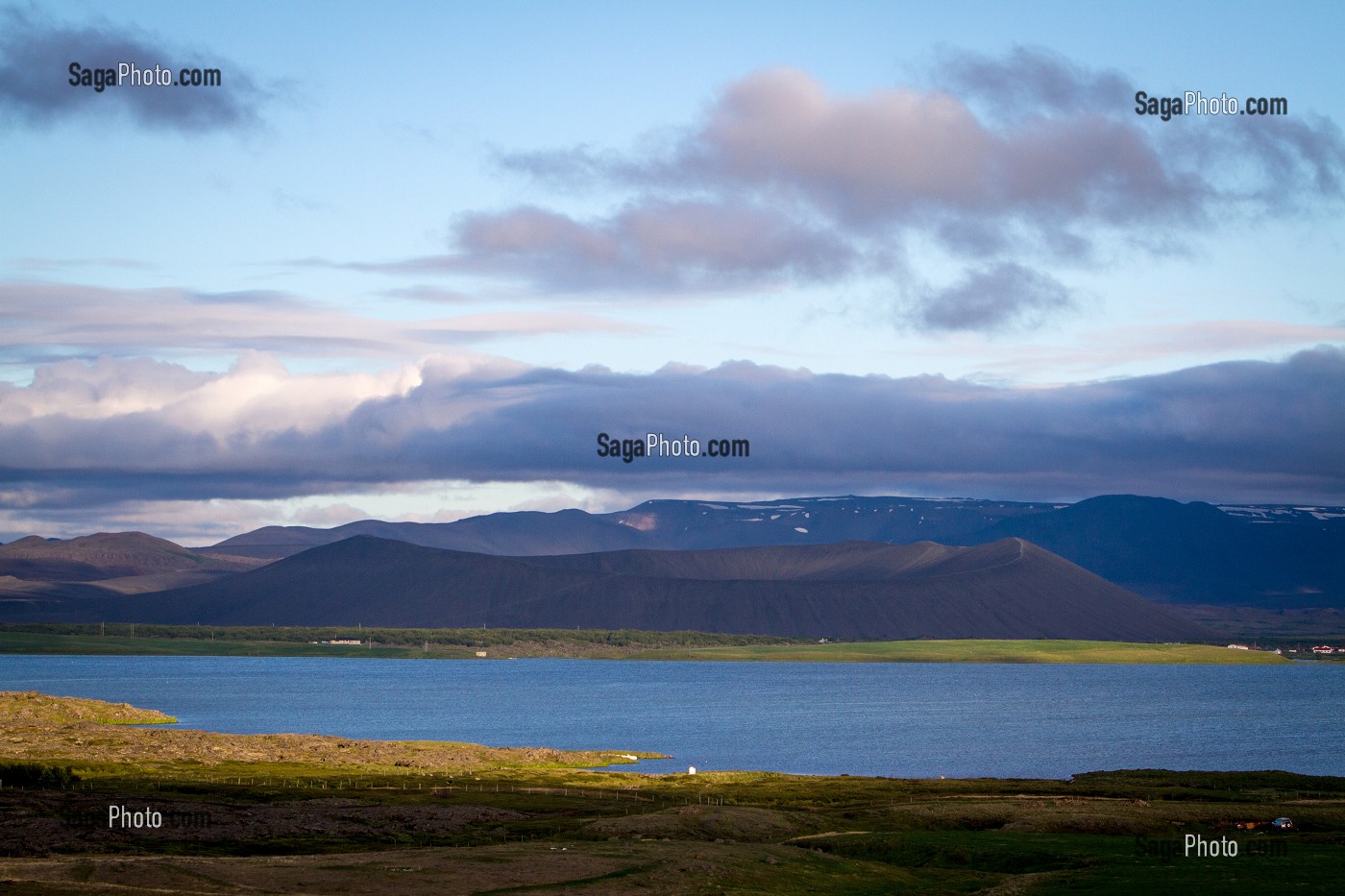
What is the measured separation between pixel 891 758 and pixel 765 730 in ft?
105

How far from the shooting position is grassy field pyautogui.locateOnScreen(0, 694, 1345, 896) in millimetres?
49281

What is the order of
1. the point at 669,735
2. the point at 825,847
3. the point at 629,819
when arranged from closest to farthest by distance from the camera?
Answer: the point at 825,847, the point at 629,819, the point at 669,735

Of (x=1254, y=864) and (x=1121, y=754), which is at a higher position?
(x=1254, y=864)

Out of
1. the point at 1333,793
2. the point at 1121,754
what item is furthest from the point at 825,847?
the point at 1121,754

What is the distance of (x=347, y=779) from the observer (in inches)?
3634

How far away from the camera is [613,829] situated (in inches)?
2618

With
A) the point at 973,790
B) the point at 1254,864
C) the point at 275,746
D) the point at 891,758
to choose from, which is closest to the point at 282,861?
the point at 1254,864

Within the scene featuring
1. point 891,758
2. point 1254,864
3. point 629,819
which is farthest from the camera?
point 891,758

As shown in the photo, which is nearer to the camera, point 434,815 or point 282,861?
point 282,861

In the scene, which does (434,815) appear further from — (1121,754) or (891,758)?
(1121,754)

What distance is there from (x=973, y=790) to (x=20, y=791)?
6003 centimetres

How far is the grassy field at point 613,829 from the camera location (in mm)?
49281

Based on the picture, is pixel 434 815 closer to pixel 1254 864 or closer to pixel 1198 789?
pixel 1254 864

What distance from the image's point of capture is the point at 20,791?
73812 millimetres
